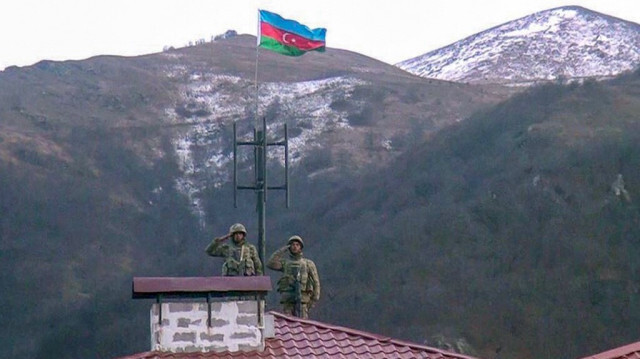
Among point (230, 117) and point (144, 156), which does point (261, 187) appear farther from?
point (230, 117)

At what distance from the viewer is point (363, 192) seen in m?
104

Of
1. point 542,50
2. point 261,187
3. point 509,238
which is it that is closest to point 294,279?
point 261,187

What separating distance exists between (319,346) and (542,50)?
152878 mm

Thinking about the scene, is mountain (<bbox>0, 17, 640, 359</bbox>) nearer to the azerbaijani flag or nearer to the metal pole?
the azerbaijani flag

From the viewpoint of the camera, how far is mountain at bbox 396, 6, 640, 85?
540 feet

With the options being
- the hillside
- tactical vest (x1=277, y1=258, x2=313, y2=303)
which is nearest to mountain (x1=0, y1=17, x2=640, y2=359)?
the hillside

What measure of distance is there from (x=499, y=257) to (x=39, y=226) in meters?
41.4

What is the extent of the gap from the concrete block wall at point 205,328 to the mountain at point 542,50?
138010 millimetres

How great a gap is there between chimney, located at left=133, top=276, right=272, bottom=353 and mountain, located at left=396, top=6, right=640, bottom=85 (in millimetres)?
137998

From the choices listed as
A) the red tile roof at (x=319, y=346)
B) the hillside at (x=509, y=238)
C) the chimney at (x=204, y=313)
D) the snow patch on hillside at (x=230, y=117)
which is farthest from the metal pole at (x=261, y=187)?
the snow patch on hillside at (x=230, y=117)

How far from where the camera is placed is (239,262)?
22.5m

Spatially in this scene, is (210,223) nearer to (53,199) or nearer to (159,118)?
(53,199)

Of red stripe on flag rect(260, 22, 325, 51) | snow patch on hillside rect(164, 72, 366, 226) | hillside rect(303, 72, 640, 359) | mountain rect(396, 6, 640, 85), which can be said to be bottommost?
hillside rect(303, 72, 640, 359)

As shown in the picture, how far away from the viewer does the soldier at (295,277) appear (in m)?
22.8
